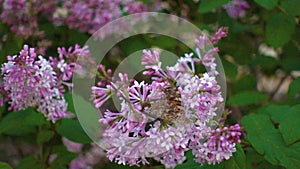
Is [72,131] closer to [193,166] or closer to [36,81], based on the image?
[36,81]

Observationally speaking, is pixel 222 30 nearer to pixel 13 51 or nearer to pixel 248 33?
pixel 13 51

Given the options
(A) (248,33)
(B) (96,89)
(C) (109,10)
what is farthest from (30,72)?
(A) (248,33)

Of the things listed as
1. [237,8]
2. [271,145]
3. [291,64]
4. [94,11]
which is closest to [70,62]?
[94,11]

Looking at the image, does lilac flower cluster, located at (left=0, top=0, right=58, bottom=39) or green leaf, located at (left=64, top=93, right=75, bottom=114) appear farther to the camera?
lilac flower cluster, located at (left=0, top=0, right=58, bottom=39)

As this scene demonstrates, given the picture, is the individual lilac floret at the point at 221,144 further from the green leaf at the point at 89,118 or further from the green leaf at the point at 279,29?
the green leaf at the point at 279,29

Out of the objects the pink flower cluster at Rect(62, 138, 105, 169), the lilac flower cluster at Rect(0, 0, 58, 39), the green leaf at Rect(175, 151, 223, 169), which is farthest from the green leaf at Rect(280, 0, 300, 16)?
the pink flower cluster at Rect(62, 138, 105, 169)

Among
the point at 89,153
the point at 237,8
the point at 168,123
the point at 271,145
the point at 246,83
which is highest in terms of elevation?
the point at 168,123

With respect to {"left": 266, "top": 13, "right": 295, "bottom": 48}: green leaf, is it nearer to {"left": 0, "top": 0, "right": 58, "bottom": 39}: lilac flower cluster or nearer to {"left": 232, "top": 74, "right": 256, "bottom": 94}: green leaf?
{"left": 232, "top": 74, "right": 256, "bottom": 94}: green leaf

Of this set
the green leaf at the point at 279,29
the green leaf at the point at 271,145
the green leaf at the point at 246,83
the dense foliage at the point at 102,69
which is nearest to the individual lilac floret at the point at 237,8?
the dense foliage at the point at 102,69
